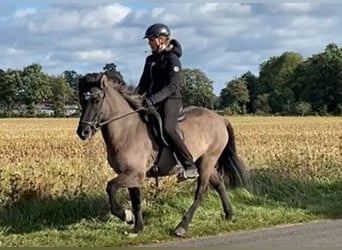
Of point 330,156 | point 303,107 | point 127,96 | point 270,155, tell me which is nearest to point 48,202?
point 127,96

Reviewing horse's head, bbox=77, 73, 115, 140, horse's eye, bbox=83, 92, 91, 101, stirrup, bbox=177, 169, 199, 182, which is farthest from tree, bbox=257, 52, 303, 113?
horse's eye, bbox=83, 92, 91, 101

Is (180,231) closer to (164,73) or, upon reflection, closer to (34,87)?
(164,73)

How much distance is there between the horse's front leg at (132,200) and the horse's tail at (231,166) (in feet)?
7.18

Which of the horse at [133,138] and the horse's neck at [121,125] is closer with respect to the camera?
the horse at [133,138]

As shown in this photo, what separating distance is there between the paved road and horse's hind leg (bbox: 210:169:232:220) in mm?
935

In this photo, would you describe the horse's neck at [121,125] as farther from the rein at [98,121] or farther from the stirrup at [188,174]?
the stirrup at [188,174]

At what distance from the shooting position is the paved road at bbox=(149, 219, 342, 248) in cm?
809

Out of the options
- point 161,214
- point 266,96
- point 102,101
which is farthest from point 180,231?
point 266,96

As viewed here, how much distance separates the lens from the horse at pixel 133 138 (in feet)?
28.6

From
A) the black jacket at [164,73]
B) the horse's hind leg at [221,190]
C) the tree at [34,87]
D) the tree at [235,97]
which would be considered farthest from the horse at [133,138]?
the tree at [34,87]

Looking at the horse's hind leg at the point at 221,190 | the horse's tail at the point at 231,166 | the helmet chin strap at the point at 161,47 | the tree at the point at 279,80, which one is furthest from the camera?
the tree at the point at 279,80

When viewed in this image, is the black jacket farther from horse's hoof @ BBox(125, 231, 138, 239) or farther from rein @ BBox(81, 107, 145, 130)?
horse's hoof @ BBox(125, 231, 138, 239)

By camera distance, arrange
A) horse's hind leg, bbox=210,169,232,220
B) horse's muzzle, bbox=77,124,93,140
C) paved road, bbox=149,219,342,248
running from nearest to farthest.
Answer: paved road, bbox=149,219,342,248
horse's muzzle, bbox=77,124,93,140
horse's hind leg, bbox=210,169,232,220

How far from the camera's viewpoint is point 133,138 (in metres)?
9.05
